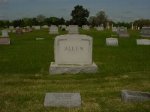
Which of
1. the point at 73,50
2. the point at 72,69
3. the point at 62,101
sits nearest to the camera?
the point at 62,101

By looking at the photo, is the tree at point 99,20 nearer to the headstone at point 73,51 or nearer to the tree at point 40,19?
the tree at point 40,19

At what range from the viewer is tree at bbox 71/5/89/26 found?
8212 centimetres

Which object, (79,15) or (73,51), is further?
(79,15)

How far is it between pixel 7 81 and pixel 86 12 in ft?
238

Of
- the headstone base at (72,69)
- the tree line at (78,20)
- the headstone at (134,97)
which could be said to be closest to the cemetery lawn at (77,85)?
the headstone at (134,97)

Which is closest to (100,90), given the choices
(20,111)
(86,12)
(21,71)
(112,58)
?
(20,111)

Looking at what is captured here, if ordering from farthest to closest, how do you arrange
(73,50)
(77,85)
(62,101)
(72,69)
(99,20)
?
(99,20)
(73,50)
(72,69)
(77,85)
(62,101)

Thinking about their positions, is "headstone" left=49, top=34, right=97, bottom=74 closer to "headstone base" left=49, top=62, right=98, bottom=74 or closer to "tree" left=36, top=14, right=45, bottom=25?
"headstone base" left=49, top=62, right=98, bottom=74

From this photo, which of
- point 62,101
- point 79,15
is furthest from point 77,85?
point 79,15

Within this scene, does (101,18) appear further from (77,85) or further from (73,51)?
(77,85)

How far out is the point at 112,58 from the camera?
18.1 meters

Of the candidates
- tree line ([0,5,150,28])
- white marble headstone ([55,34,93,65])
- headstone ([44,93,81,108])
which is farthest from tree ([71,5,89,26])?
headstone ([44,93,81,108])

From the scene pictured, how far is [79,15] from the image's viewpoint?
8181cm

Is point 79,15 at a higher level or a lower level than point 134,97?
lower
